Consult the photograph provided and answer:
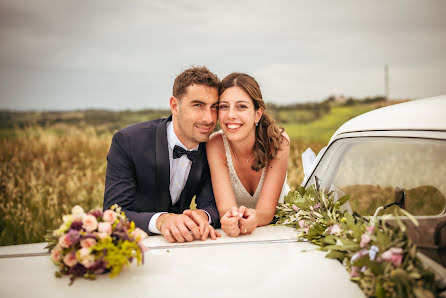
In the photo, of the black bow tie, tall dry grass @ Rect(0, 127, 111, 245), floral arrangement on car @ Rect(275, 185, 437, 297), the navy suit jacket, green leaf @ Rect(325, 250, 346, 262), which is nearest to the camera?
floral arrangement on car @ Rect(275, 185, 437, 297)

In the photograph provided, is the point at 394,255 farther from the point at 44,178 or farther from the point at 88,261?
the point at 44,178

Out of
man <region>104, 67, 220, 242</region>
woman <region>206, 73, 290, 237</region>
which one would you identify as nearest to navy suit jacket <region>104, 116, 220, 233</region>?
man <region>104, 67, 220, 242</region>

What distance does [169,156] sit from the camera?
2947 millimetres

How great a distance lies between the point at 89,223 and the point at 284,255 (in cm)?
93

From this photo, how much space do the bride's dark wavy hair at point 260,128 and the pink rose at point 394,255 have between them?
5.69 feet

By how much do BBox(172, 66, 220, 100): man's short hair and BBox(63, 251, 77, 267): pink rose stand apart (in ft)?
5.43

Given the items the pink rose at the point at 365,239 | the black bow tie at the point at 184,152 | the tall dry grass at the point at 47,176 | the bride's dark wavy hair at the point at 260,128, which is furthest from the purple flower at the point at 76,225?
the tall dry grass at the point at 47,176

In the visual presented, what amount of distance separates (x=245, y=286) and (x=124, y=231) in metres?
0.58

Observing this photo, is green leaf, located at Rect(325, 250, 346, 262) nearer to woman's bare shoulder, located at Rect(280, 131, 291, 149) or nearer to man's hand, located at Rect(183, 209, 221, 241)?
man's hand, located at Rect(183, 209, 221, 241)

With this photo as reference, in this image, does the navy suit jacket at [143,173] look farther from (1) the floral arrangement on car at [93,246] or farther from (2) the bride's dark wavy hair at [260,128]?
(1) the floral arrangement on car at [93,246]

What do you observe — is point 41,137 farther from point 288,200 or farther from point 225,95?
point 288,200

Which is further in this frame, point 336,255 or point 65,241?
point 336,255

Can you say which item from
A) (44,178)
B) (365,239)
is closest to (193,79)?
(365,239)

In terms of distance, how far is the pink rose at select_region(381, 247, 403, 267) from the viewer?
1295mm
